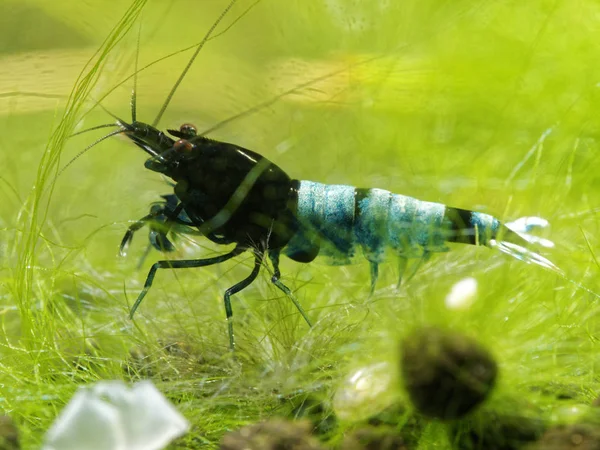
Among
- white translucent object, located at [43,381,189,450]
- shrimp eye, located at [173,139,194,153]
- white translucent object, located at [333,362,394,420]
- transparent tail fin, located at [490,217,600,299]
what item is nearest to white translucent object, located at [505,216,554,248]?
transparent tail fin, located at [490,217,600,299]

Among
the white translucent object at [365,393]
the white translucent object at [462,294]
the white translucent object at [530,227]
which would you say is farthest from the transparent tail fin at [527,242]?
the white translucent object at [365,393]

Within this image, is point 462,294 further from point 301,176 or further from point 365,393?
point 301,176

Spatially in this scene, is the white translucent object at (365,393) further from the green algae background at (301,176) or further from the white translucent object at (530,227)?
the white translucent object at (530,227)

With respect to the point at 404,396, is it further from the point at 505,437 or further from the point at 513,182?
the point at 513,182

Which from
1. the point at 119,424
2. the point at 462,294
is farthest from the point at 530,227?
the point at 119,424

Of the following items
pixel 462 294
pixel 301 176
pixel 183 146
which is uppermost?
pixel 183 146

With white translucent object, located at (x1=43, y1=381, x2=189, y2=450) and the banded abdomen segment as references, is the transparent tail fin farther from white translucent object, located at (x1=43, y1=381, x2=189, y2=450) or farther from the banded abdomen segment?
white translucent object, located at (x1=43, y1=381, x2=189, y2=450)

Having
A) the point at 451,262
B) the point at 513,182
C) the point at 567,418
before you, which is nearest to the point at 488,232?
the point at 451,262
